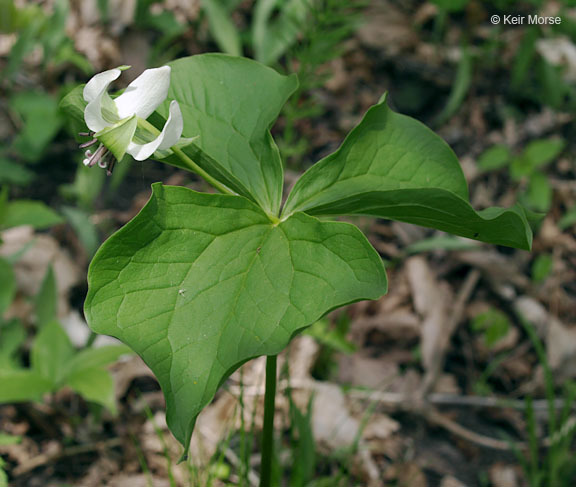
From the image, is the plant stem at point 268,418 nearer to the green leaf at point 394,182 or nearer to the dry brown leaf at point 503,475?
the green leaf at point 394,182

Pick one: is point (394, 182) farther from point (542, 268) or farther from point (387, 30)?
point (387, 30)

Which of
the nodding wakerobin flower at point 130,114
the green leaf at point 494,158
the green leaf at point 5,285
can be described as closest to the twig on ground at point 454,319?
the green leaf at point 494,158

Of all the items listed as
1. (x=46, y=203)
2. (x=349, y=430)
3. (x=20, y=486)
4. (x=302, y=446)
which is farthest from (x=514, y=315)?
(x=46, y=203)

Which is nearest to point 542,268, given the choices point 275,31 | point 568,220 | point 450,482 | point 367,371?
point 568,220

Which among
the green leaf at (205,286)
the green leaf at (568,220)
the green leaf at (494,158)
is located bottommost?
the green leaf at (568,220)

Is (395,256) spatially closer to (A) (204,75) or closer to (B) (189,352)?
(A) (204,75)
